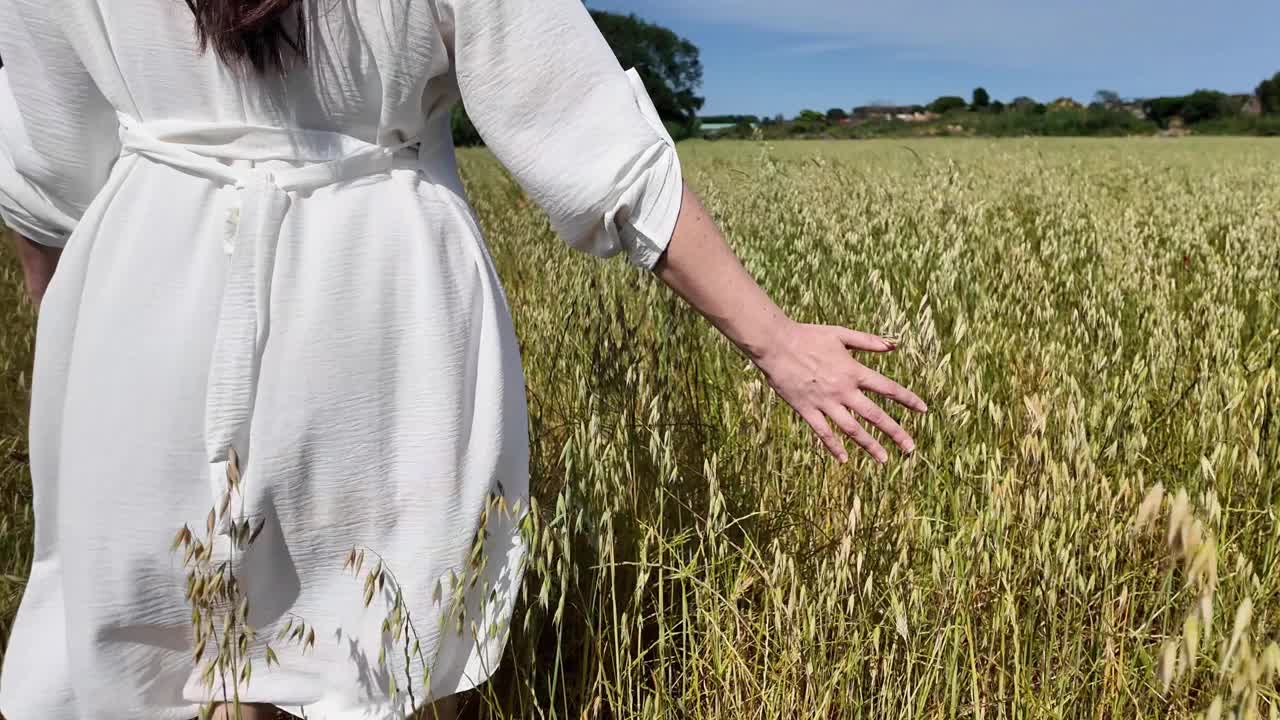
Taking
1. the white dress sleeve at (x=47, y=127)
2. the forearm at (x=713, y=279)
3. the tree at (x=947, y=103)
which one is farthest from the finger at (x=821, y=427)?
the tree at (x=947, y=103)

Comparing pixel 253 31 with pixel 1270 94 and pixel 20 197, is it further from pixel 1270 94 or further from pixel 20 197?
pixel 1270 94

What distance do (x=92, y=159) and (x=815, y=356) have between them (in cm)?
87

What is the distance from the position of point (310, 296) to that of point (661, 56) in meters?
68.4

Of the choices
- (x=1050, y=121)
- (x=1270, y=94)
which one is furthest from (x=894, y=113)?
(x=1270, y=94)

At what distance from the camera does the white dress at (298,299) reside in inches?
35.5

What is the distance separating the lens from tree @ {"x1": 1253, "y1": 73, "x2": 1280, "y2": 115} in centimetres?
6406

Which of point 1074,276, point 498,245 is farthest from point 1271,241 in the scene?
point 498,245

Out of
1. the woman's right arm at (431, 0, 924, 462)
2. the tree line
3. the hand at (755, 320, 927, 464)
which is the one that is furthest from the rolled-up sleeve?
the tree line

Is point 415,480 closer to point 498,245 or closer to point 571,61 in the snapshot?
point 571,61

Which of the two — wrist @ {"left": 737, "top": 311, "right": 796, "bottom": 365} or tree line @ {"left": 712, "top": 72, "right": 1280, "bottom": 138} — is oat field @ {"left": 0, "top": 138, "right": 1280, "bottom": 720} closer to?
wrist @ {"left": 737, "top": 311, "right": 796, "bottom": 365}

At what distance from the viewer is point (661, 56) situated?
65562 mm

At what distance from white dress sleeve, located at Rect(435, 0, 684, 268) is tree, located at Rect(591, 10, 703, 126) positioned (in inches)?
2243

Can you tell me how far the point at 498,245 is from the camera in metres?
4.77

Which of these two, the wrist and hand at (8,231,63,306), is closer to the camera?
the wrist
